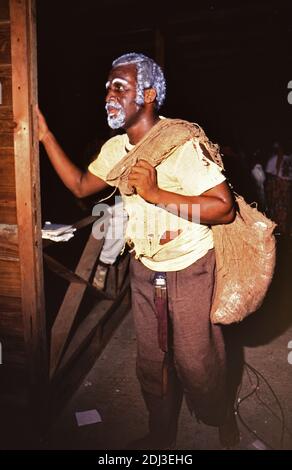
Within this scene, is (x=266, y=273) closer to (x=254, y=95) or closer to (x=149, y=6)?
(x=149, y=6)

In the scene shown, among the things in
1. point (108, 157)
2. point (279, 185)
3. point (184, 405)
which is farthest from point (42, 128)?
point (279, 185)

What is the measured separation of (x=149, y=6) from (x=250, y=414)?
187 inches

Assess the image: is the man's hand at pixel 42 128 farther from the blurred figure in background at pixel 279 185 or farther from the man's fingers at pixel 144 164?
the blurred figure in background at pixel 279 185

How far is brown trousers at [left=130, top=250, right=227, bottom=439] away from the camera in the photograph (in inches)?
99.5

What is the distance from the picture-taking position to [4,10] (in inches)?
91.0

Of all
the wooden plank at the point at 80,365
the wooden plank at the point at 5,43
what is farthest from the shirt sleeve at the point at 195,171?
the wooden plank at the point at 80,365

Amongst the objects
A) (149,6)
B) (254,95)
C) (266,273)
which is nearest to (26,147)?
(266,273)

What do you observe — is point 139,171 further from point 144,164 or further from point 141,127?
point 141,127

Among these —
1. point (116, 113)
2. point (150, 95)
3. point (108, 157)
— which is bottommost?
point (108, 157)

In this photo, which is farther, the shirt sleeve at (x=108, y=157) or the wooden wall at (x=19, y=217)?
the shirt sleeve at (x=108, y=157)

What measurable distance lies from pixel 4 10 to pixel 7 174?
99 centimetres

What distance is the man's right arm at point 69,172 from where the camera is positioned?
8.63 ft

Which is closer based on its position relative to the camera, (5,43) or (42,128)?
(5,43)

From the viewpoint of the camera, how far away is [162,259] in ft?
8.14
